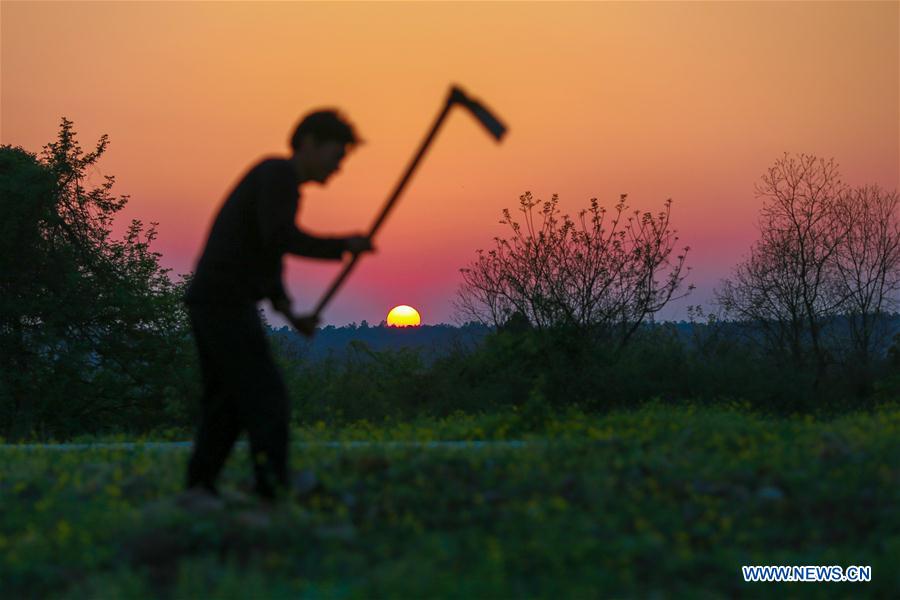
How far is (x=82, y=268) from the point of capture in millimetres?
22703

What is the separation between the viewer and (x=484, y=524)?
5762 mm

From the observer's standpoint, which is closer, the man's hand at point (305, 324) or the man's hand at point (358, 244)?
the man's hand at point (358, 244)

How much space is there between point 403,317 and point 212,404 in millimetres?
14059

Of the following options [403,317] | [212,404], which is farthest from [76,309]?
[212,404]

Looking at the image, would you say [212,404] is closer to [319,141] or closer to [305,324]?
[305,324]

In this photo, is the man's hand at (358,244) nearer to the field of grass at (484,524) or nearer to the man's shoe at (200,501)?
the field of grass at (484,524)

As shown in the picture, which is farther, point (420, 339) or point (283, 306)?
point (420, 339)

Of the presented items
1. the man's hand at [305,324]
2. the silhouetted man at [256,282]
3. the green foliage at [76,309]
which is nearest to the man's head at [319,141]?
the silhouetted man at [256,282]

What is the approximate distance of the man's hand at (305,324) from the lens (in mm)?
6340

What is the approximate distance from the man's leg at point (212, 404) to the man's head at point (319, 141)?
3.20ft

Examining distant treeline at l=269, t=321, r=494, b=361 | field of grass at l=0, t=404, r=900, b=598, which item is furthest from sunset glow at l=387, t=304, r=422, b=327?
field of grass at l=0, t=404, r=900, b=598

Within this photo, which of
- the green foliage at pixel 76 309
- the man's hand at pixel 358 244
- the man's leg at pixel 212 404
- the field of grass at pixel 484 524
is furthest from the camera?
the green foliage at pixel 76 309

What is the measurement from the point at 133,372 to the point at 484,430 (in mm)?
13709

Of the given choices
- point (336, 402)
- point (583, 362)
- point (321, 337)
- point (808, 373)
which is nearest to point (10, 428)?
point (321, 337)
